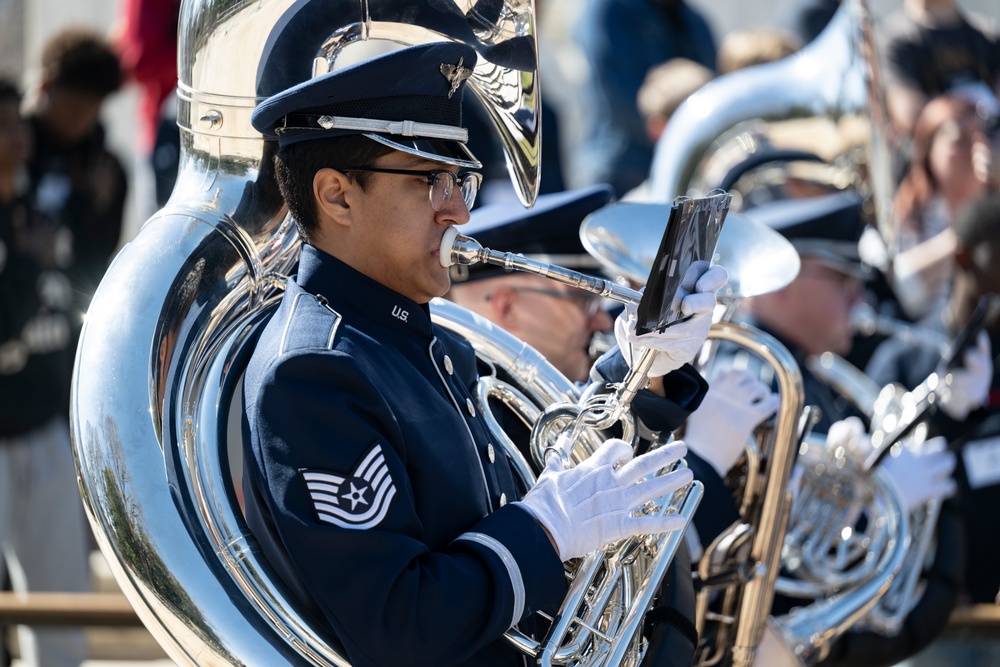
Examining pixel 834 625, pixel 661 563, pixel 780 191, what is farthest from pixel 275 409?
pixel 780 191

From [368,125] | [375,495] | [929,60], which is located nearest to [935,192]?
[929,60]

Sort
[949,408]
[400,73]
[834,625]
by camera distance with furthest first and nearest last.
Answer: [949,408]
[834,625]
[400,73]

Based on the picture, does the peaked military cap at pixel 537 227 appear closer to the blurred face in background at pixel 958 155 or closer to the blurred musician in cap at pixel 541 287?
the blurred musician in cap at pixel 541 287

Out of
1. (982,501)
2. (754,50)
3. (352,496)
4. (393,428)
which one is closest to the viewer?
(352,496)

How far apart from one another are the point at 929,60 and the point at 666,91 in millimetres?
1479

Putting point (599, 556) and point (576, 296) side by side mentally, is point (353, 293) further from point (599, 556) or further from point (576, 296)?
point (576, 296)

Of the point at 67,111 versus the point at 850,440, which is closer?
the point at 850,440

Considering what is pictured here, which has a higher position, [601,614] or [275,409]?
[275,409]

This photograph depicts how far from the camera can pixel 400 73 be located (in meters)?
2.28

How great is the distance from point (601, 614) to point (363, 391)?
636mm

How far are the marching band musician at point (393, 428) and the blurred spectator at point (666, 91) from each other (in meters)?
3.70

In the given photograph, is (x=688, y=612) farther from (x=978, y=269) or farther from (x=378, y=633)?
(x=978, y=269)

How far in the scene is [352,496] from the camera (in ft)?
6.89

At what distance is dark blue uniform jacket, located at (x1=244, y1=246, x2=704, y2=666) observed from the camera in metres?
2.08
